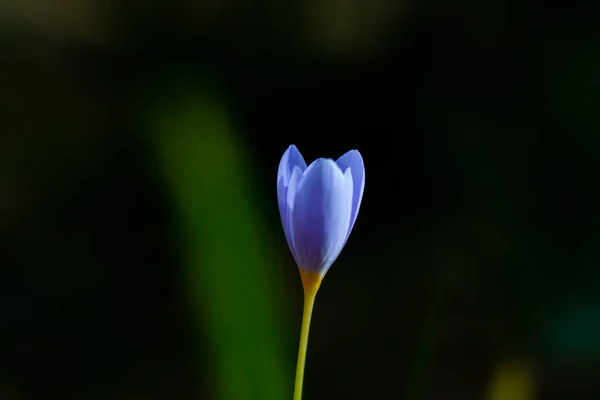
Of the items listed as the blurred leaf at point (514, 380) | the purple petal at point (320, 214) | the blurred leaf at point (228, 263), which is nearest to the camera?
the purple petal at point (320, 214)

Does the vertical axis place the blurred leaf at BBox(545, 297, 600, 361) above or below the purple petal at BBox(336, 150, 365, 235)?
below

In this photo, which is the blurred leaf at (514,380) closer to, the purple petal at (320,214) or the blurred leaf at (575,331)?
the blurred leaf at (575,331)

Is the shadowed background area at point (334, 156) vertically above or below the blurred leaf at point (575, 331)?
above

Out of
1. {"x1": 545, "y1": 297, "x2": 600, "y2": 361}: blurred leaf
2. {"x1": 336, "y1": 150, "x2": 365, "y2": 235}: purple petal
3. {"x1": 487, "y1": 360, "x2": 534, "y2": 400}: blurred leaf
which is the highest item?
{"x1": 336, "y1": 150, "x2": 365, "y2": 235}: purple petal

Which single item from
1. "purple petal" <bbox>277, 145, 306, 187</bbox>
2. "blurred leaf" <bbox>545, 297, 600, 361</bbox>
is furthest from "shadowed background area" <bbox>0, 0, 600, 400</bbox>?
"purple petal" <bbox>277, 145, 306, 187</bbox>

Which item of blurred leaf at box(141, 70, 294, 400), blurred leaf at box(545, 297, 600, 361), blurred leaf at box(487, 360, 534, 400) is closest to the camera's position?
blurred leaf at box(141, 70, 294, 400)

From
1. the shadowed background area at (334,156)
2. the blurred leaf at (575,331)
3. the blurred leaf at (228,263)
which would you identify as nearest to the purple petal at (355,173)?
the blurred leaf at (228,263)

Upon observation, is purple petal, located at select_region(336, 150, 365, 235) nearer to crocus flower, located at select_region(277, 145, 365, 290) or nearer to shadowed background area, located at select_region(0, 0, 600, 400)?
crocus flower, located at select_region(277, 145, 365, 290)
